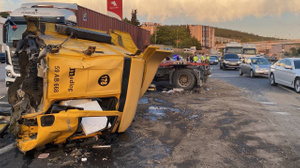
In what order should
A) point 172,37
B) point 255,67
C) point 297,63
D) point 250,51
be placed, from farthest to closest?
point 172,37 < point 250,51 < point 255,67 < point 297,63

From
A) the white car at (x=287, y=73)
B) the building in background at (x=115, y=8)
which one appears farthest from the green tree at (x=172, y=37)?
the white car at (x=287, y=73)

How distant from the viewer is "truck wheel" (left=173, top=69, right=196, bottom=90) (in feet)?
35.9

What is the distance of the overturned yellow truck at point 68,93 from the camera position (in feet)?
11.4

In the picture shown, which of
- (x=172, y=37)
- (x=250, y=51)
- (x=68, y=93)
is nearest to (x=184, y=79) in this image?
(x=68, y=93)

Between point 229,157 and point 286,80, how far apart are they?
29.8ft

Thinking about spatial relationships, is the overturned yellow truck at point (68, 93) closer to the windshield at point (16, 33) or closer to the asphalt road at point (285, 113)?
the asphalt road at point (285, 113)

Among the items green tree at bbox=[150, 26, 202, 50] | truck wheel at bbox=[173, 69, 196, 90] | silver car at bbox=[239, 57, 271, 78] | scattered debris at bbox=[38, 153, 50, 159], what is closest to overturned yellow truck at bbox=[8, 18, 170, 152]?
scattered debris at bbox=[38, 153, 50, 159]

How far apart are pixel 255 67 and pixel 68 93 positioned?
50.9 ft

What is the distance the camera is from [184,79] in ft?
36.3

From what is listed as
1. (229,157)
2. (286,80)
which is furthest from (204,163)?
(286,80)

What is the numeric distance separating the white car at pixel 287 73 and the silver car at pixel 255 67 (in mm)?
3486

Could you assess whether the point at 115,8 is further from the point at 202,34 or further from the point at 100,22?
the point at 202,34

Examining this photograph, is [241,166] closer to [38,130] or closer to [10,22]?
[38,130]

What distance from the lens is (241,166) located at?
12.2 ft
